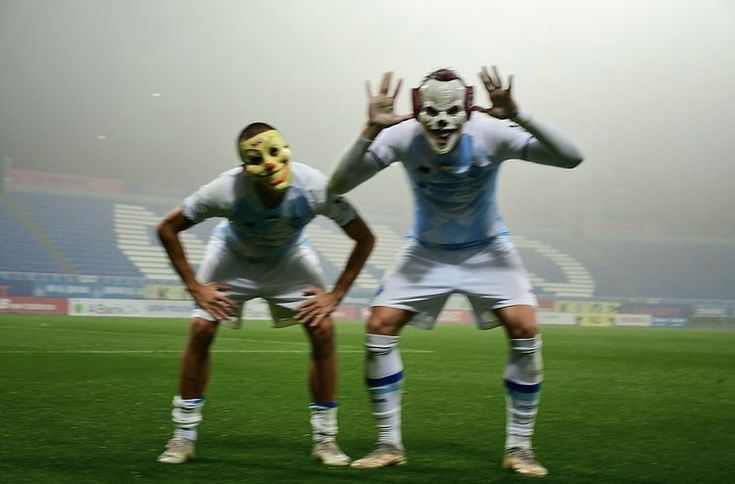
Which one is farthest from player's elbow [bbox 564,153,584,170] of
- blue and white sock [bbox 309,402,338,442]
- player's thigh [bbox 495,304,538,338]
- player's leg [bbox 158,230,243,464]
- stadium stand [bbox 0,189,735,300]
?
stadium stand [bbox 0,189,735,300]

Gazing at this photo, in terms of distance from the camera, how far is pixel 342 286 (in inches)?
186

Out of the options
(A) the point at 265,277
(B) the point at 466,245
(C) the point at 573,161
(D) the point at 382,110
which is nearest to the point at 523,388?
(B) the point at 466,245

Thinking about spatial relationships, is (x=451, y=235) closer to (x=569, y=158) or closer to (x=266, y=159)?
(x=569, y=158)

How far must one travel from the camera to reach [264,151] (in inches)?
172

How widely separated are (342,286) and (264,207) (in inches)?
21.8

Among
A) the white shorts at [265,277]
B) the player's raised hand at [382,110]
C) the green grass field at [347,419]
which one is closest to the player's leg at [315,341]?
the white shorts at [265,277]

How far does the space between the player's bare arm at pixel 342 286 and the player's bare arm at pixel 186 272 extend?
37cm

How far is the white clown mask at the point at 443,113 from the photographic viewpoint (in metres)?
4.33

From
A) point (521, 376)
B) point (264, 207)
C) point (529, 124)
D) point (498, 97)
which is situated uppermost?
point (498, 97)

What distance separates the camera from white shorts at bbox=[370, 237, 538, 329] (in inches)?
181

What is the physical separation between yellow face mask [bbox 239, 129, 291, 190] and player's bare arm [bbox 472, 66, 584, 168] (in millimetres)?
929

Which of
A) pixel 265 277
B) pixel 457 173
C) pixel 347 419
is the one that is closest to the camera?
pixel 457 173

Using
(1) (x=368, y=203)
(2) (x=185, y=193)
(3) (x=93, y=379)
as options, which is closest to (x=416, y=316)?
(3) (x=93, y=379)

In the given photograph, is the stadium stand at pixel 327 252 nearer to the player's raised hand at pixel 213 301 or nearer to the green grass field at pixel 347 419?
the green grass field at pixel 347 419
